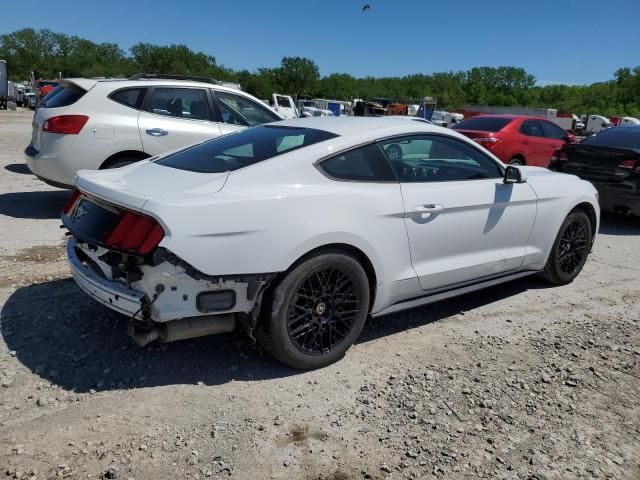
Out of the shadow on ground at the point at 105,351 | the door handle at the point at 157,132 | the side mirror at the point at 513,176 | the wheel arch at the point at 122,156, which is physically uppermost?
the side mirror at the point at 513,176

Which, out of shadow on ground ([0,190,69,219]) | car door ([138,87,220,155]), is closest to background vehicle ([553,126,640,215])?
car door ([138,87,220,155])

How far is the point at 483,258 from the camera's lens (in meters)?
4.15

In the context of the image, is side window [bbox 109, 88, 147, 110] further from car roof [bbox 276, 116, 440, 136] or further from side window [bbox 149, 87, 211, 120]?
car roof [bbox 276, 116, 440, 136]

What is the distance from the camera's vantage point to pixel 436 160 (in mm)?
4133

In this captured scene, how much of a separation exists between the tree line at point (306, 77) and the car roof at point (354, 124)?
94.1 meters

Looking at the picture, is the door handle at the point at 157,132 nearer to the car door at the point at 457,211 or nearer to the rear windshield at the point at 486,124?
the car door at the point at 457,211

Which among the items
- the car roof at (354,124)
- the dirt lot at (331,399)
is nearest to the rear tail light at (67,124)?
the dirt lot at (331,399)

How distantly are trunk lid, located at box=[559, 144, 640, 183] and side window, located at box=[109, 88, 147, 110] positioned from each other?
255 inches

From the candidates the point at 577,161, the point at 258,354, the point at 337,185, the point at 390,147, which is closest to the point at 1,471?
the point at 258,354

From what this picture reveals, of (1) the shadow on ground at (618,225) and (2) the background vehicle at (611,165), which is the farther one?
(1) the shadow on ground at (618,225)

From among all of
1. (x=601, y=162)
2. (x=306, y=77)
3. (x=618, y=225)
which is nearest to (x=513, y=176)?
(x=601, y=162)

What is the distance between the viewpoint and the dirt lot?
2.54 metres

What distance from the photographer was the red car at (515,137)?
11.2 metres

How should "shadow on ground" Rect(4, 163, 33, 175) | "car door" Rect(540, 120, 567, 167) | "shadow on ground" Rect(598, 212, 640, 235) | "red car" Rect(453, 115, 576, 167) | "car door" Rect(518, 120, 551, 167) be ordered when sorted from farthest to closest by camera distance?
"car door" Rect(540, 120, 567, 167) → "car door" Rect(518, 120, 551, 167) → "red car" Rect(453, 115, 576, 167) → "shadow on ground" Rect(4, 163, 33, 175) → "shadow on ground" Rect(598, 212, 640, 235)
